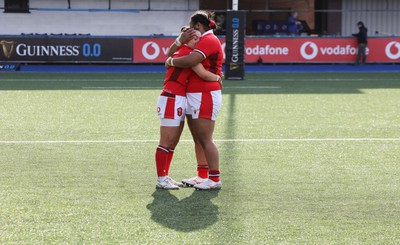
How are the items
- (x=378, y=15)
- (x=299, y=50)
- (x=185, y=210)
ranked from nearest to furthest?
(x=185, y=210)
(x=299, y=50)
(x=378, y=15)

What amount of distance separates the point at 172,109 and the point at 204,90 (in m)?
0.35

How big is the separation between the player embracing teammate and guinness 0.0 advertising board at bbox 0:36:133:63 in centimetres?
1998

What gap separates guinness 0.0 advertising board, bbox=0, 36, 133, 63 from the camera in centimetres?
2728

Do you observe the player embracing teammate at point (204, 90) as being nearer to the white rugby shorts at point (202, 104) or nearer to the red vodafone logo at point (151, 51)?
the white rugby shorts at point (202, 104)

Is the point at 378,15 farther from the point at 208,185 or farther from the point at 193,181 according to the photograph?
the point at 208,185

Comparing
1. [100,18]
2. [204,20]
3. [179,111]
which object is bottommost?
[179,111]

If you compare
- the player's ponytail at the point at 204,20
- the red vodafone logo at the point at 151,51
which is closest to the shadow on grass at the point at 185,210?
the player's ponytail at the point at 204,20

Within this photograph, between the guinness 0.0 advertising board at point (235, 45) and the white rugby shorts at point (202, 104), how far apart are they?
15645 millimetres

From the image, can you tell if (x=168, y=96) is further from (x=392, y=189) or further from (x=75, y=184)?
(x=392, y=189)

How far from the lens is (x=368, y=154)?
10.1 metres

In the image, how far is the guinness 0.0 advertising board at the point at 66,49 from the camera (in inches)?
1074

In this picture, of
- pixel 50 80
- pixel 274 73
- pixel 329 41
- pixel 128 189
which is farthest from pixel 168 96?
pixel 329 41

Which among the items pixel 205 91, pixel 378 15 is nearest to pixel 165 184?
pixel 205 91

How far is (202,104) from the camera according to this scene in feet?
26.0
